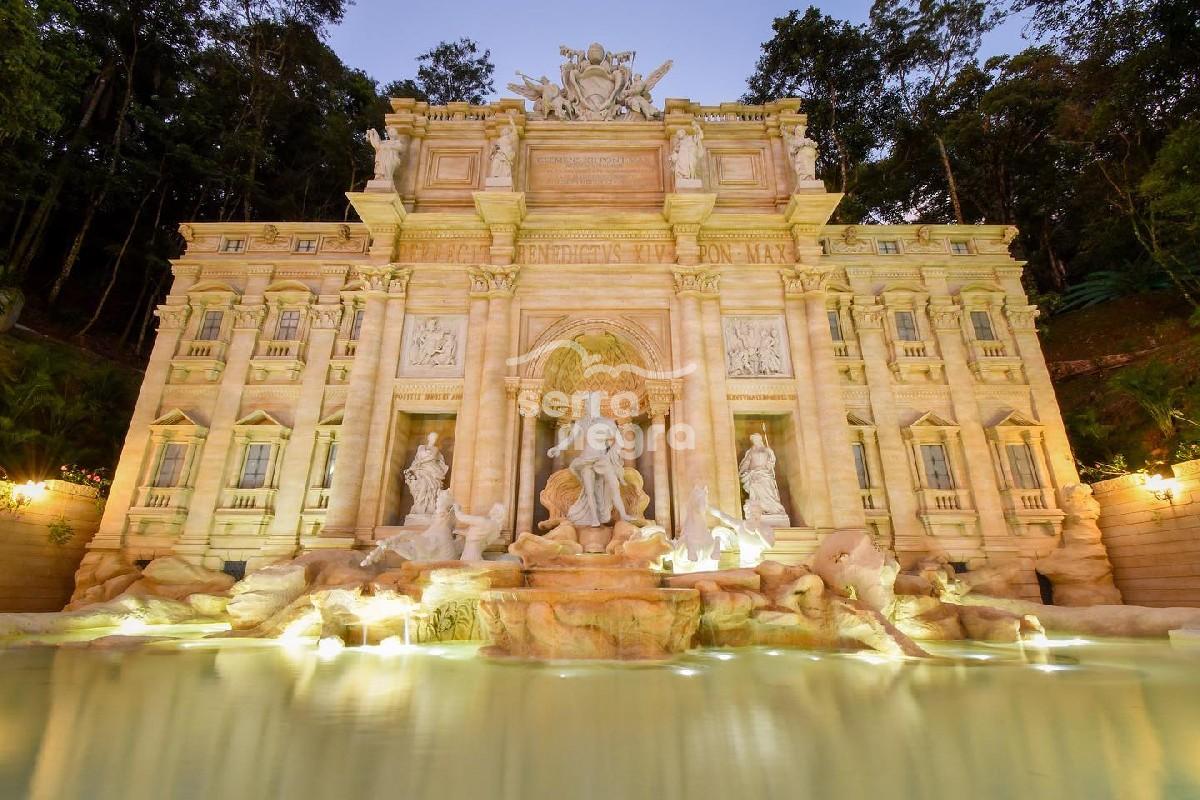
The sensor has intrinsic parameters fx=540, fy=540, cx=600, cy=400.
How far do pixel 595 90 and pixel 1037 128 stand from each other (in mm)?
19998

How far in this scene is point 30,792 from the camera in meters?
2.43

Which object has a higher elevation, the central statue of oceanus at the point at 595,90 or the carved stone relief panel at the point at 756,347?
the central statue of oceanus at the point at 595,90

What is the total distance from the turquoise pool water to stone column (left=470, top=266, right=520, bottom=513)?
7.75 metres

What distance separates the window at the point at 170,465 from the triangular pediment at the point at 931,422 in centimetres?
2091

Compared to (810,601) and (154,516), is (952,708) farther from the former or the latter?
(154,516)

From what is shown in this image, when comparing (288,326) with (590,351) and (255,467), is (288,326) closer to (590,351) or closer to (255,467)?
(255,467)

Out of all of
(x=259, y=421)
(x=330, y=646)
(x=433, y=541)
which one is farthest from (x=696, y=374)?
(x=259, y=421)

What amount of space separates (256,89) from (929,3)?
3126 centimetres

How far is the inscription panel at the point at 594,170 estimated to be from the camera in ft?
57.3

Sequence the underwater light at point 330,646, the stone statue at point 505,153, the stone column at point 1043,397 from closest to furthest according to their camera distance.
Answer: the underwater light at point 330,646 < the stone column at point 1043,397 < the stone statue at point 505,153

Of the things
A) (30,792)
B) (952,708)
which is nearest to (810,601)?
(952,708)

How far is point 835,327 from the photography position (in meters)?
17.2

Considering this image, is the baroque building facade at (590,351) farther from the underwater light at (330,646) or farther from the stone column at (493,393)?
the underwater light at (330,646)

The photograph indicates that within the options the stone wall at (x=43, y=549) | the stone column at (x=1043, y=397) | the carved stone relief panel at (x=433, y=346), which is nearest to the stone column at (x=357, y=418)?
the carved stone relief panel at (x=433, y=346)
